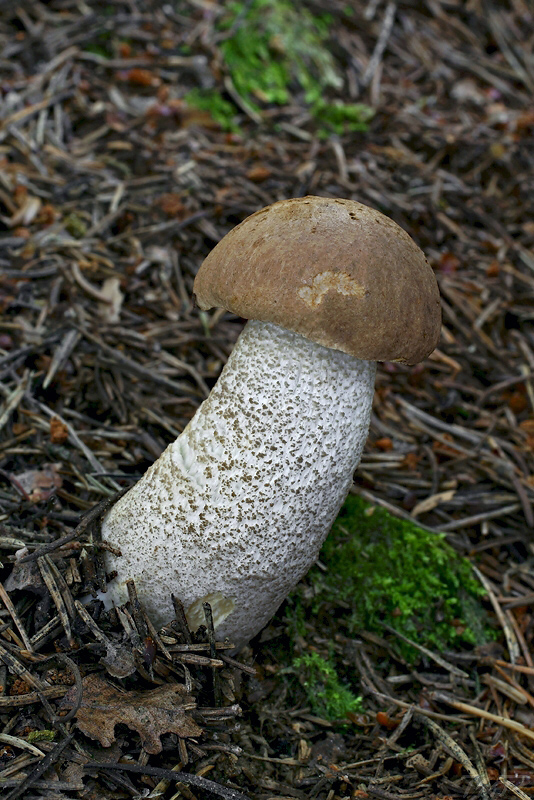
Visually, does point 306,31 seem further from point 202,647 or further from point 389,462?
point 202,647

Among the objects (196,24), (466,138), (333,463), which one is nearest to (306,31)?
(196,24)

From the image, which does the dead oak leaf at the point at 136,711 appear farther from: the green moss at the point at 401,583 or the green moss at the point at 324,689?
the green moss at the point at 401,583

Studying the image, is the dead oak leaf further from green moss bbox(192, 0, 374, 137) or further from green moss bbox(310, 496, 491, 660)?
green moss bbox(192, 0, 374, 137)

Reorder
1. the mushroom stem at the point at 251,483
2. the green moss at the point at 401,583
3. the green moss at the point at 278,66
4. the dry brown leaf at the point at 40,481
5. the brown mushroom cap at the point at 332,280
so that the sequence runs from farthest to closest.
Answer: the green moss at the point at 278,66
the green moss at the point at 401,583
the dry brown leaf at the point at 40,481
the mushroom stem at the point at 251,483
the brown mushroom cap at the point at 332,280

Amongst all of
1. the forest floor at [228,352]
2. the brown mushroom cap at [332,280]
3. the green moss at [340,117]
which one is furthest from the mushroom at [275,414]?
the green moss at [340,117]

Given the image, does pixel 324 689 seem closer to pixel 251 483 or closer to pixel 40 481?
pixel 251 483
